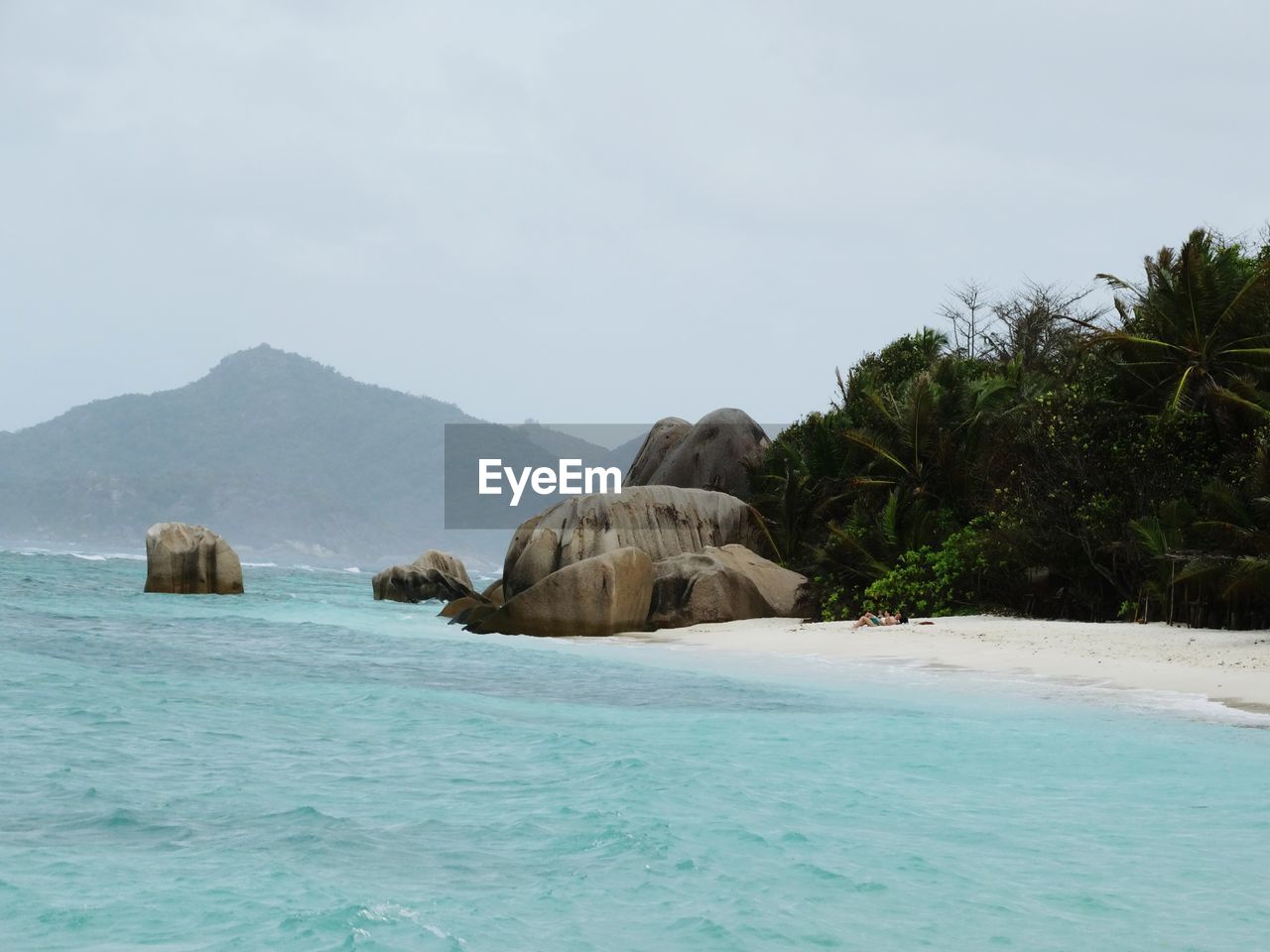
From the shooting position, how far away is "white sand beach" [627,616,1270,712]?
13.3 metres

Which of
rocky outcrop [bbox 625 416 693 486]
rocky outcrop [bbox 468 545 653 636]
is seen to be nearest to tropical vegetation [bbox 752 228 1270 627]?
rocky outcrop [bbox 468 545 653 636]

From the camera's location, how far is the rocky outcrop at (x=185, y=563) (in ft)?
120

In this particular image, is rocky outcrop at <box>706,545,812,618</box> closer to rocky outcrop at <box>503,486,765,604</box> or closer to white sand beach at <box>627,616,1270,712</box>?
rocky outcrop at <box>503,486,765,604</box>

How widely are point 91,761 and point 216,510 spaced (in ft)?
510

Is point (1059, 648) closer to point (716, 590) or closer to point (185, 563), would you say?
point (716, 590)

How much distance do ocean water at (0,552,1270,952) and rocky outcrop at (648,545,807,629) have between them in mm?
9179

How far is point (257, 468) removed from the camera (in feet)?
566

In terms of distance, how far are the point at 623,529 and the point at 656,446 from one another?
939 cm

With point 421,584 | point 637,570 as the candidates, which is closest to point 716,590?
point 637,570

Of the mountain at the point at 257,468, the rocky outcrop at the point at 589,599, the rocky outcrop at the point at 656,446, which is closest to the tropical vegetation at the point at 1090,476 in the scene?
the rocky outcrop at the point at 589,599

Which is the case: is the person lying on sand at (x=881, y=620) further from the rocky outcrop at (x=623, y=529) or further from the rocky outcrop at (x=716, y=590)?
the rocky outcrop at (x=623, y=529)

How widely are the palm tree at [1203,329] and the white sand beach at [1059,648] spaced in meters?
4.07

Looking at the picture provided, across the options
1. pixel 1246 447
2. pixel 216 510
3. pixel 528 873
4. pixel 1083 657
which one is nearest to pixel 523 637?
pixel 1083 657

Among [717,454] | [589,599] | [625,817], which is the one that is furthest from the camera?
[717,454]
